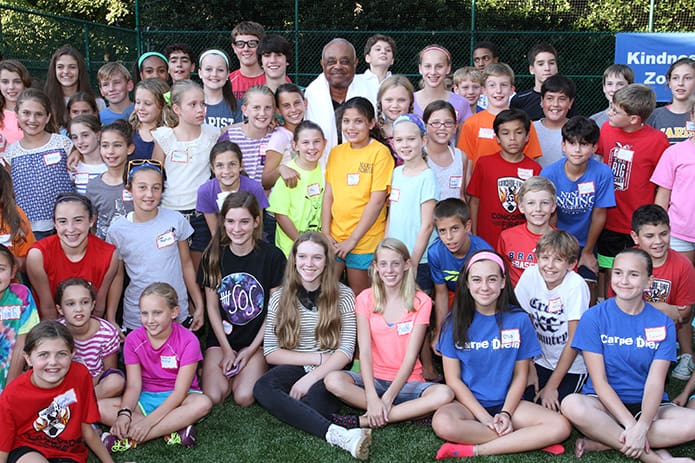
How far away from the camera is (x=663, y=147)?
212 inches

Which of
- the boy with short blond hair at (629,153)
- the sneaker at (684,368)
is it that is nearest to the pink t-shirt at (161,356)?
the sneaker at (684,368)

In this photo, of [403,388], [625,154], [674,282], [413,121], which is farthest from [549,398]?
[625,154]

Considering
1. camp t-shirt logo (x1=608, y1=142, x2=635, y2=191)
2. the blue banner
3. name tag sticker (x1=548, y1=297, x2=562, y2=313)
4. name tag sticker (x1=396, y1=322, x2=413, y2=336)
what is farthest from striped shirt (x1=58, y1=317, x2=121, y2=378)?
the blue banner

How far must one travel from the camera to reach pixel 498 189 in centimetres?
516

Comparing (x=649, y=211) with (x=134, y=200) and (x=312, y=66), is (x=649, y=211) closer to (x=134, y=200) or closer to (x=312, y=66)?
(x=134, y=200)

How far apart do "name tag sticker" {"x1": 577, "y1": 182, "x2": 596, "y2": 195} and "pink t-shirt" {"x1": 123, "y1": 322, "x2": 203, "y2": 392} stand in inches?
111

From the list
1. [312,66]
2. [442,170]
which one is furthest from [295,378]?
[312,66]

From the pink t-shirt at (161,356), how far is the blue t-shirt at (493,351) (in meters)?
1.51

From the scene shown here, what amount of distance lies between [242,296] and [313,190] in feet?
3.01

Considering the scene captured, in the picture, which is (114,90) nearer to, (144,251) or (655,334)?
(144,251)

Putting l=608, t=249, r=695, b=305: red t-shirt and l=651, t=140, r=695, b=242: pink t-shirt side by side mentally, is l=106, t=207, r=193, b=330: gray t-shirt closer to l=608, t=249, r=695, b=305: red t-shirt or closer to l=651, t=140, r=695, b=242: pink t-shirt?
l=608, t=249, r=695, b=305: red t-shirt

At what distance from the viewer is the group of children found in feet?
12.7

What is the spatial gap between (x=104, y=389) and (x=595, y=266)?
3.39 metres

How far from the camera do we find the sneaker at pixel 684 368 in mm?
4859
